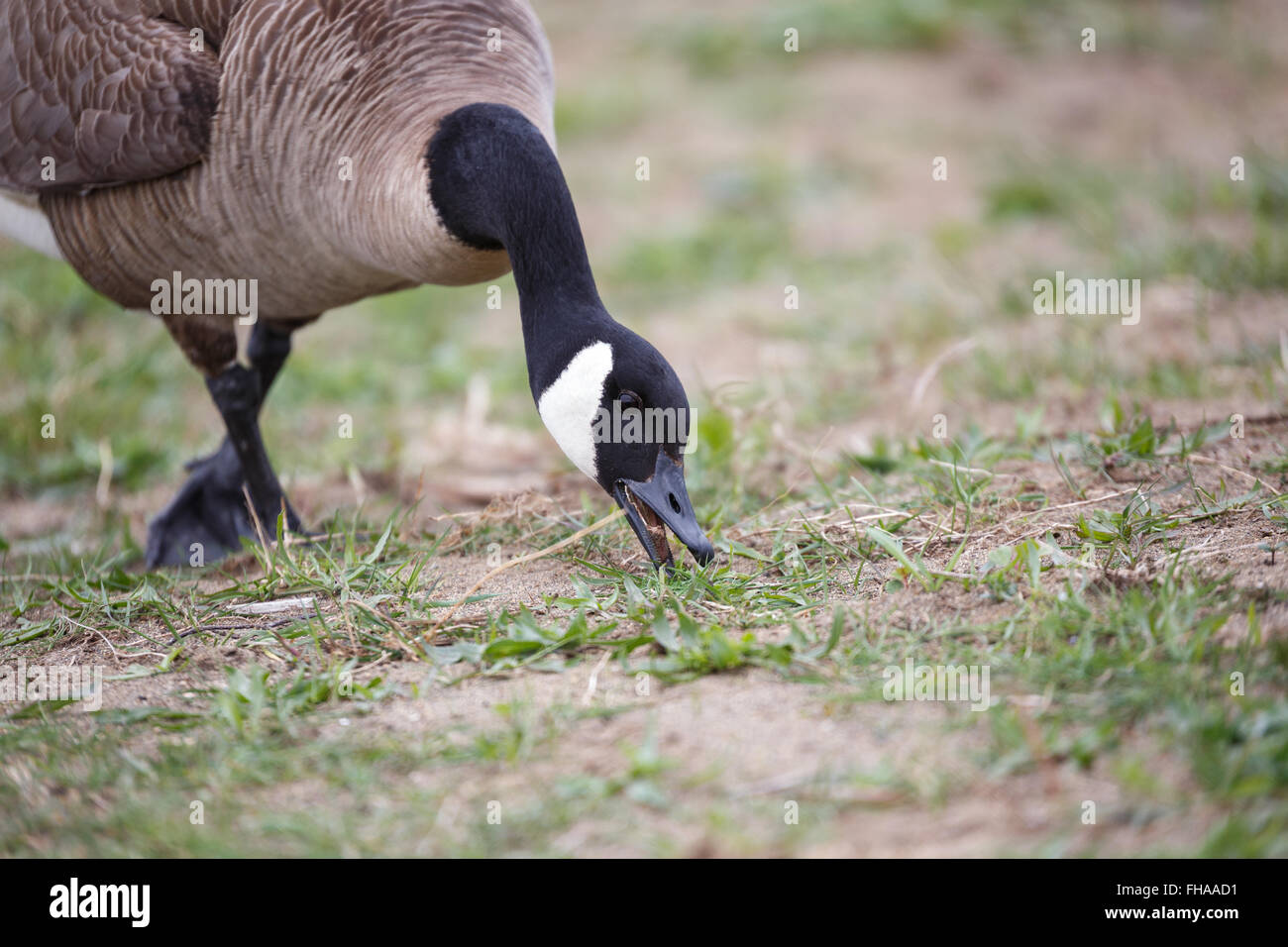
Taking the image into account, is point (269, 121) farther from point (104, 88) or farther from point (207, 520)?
→ point (207, 520)

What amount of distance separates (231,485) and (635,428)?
2485 millimetres

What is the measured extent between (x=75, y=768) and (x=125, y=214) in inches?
101

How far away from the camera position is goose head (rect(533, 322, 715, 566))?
12.1 ft

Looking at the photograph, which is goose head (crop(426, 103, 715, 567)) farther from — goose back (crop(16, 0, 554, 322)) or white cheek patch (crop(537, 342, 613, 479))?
goose back (crop(16, 0, 554, 322))

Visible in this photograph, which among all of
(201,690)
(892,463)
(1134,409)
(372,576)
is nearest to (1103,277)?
(1134,409)

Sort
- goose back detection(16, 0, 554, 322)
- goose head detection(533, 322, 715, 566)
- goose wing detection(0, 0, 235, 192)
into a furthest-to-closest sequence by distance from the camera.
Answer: goose wing detection(0, 0, 235, 192) → goose back detection(16, 0, 554, 322) → goose head detection(533, 322, 715, 566)

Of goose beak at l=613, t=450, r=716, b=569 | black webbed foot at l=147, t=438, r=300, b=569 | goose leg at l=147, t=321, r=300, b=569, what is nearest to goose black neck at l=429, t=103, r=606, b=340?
goose beak at l=613, t=450, r=716, b=569

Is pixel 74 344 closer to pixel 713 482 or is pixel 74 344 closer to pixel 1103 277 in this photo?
pixel 713 482

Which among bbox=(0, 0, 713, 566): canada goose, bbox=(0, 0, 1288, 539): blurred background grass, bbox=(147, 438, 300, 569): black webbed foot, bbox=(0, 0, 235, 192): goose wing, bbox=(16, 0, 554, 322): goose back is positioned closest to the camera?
bbox=(0, 0, 713, 566): canada goose

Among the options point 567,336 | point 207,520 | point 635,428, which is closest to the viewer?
point 635,428

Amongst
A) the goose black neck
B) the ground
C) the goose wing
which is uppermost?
the goose wing

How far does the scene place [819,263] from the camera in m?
8.55

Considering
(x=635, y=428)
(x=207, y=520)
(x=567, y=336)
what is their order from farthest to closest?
1. (x=207, y=520)
2. (x=567, y=336)
3. (x=635, y=428)

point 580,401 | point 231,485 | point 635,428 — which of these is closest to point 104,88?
point 231,485
